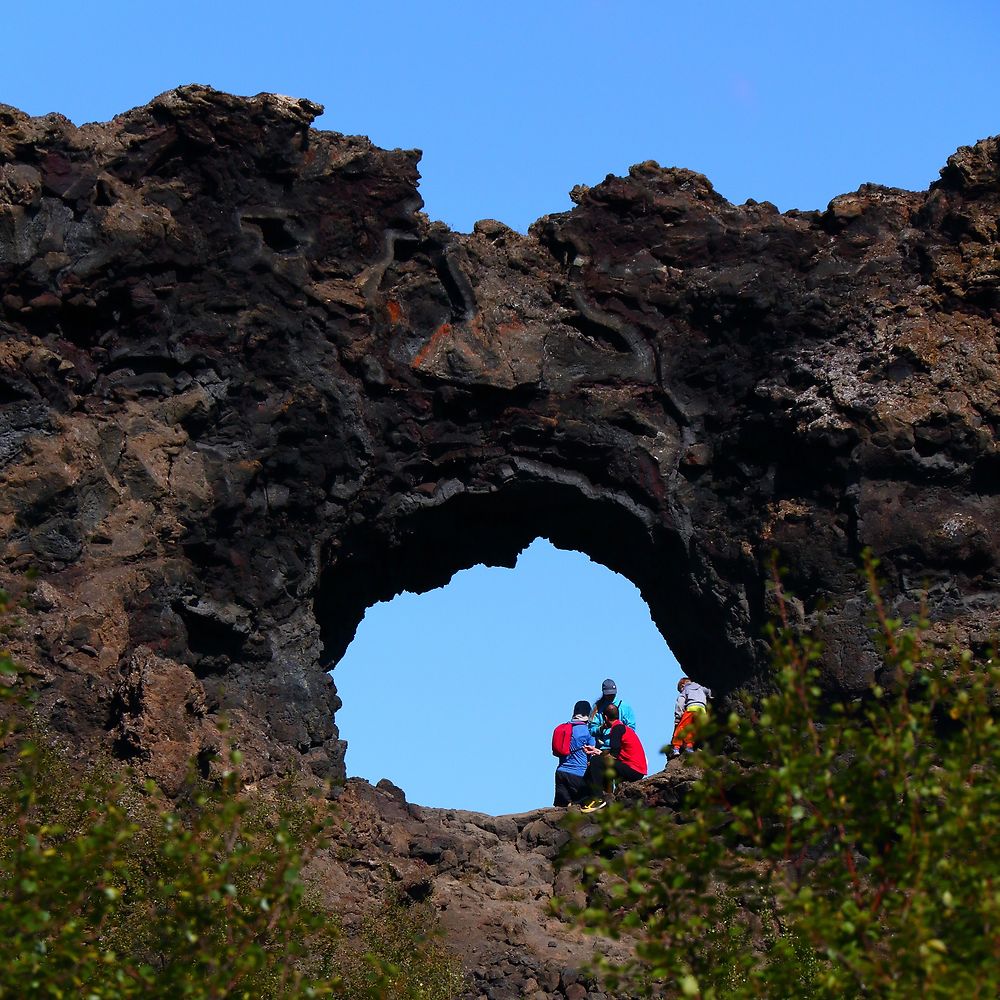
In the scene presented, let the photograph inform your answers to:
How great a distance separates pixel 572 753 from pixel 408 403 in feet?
17.6

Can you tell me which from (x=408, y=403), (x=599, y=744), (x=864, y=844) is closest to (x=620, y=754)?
(x=599, y=744)

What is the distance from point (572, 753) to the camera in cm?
2317

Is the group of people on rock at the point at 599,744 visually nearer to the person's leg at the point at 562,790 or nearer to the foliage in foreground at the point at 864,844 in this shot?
the person's leg at the point at 562,790

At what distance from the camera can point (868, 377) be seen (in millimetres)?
21938

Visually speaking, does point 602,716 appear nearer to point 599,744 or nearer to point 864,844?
point 599,744

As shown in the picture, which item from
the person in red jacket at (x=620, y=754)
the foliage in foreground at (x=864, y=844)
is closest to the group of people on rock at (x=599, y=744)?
the person in red jacket at (x=620, y=754)

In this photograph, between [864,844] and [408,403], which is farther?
[408,403]

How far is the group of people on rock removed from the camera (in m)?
22.5

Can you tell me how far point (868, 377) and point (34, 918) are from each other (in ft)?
51.0

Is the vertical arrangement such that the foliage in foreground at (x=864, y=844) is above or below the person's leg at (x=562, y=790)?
below

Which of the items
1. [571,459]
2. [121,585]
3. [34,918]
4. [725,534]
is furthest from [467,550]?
[34,918]

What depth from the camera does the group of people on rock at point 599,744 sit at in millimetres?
22547

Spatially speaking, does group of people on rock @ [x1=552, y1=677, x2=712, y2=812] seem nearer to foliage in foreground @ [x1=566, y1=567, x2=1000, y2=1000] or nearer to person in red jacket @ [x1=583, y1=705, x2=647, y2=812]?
person in red jacket @ [x1=583, y1=705, x2=647, y2=812]

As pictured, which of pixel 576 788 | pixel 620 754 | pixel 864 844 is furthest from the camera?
pixel 576 788
